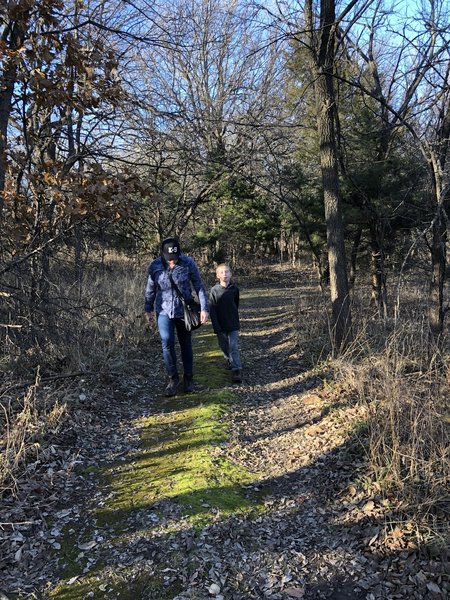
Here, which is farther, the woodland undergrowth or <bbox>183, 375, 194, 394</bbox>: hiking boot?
<bbox>183, 375, 194, 394</bbox>: hiking boot

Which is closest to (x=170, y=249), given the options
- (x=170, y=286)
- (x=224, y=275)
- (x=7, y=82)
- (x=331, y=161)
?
(x=170, y=286)

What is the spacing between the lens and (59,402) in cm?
498

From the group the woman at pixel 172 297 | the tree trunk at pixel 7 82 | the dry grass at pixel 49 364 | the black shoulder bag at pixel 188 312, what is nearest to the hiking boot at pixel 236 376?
the woman at pixel 172 297

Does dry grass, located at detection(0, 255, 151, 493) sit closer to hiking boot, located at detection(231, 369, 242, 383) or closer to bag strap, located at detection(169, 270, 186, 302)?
bag strap, located at detection(169, 270, 186, 302)

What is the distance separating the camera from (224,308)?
639 cm

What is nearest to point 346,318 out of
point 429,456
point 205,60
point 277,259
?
point 429,456

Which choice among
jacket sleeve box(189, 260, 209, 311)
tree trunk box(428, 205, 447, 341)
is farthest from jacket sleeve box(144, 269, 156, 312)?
tree trunk box(428, 205, 447, 341)

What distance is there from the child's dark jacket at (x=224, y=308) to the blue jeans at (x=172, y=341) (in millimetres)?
735

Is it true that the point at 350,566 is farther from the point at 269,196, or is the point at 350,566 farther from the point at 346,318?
the point at 269,196

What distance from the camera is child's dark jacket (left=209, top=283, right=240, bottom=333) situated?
639 centimetres

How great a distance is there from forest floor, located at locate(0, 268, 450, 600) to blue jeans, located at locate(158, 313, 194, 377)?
0.53m

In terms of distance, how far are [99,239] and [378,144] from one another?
725 cm

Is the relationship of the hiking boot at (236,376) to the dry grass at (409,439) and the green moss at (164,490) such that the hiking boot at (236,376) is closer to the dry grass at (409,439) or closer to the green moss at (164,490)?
the green moss at (164,490)

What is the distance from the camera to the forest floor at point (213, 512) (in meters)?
2.78
